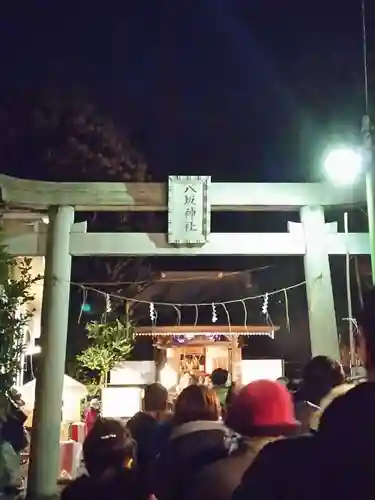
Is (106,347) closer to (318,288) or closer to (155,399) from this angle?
(318,288)

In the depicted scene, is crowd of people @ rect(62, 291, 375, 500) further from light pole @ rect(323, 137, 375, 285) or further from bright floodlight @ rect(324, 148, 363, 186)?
bright floodlight @ rect(324, 148, 363, 186)

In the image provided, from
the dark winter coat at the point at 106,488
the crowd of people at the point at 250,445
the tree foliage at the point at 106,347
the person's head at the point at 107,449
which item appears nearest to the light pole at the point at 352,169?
the crowd of people at the point at 250,445

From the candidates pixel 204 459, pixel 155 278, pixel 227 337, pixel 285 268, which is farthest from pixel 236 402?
pixel 285 268

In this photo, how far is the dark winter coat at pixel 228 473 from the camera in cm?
283

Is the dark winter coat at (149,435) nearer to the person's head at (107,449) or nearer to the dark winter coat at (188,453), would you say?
the dark winter coat at (188,453)

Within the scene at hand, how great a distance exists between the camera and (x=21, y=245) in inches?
378

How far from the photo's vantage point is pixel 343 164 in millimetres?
8719

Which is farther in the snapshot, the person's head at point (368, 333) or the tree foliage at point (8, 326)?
the tree foliage at point (8, 326)

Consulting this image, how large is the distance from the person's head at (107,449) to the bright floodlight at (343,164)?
20.1 ft

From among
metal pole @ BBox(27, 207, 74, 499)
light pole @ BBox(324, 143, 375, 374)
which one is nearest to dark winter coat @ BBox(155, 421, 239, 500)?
light pole @ BBox(324, 143, 375, 374)

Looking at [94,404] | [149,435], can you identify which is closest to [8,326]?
[149,435]

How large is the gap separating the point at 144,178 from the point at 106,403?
27.0 feet

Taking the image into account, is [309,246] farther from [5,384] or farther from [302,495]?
[302,495]

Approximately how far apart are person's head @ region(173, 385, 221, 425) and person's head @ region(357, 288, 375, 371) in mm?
2283
